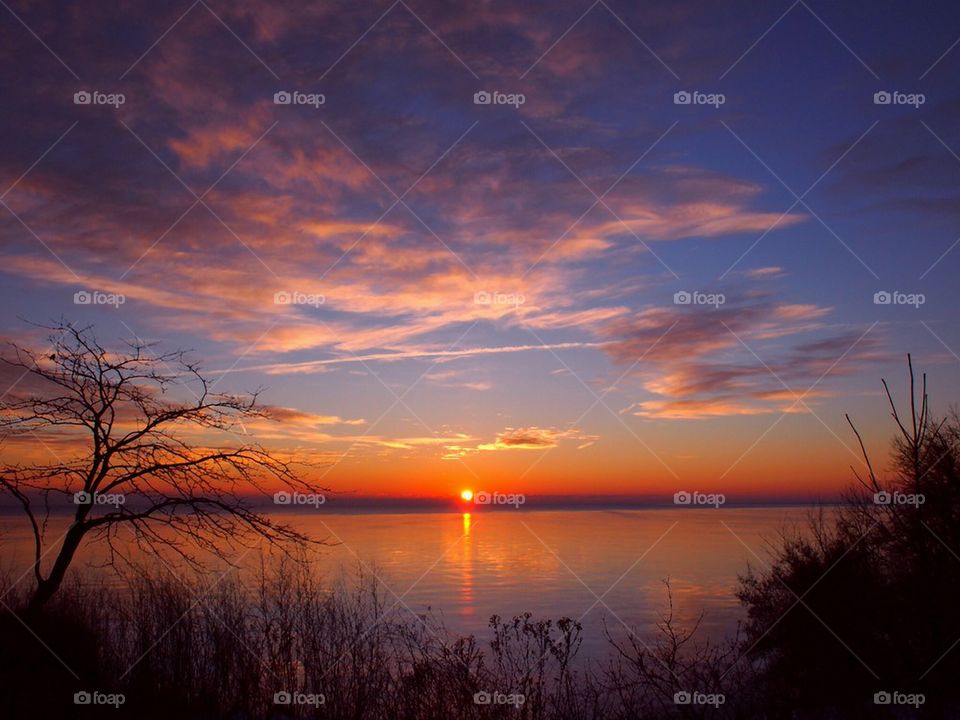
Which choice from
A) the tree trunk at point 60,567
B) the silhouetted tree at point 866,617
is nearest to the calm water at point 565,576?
the silhouetted tree at point 866,617

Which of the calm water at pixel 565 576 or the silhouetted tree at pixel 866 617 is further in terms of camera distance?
the calm water at pixel 565 576

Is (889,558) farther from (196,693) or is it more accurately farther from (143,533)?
(143,533)

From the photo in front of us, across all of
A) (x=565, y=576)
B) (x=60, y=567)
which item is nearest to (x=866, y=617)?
(x=60, y=567)

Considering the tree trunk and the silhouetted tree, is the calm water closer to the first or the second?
the silhouetted tree

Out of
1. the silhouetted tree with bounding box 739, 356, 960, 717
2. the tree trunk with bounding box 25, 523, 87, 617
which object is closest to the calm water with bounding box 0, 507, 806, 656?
the silhouetted tree with bounding box 739, 356, 960, 717

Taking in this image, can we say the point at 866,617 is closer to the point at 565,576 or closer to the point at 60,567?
the point at 60,567

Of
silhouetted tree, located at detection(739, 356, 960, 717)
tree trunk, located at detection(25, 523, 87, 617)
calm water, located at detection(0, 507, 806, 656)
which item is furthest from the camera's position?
calm water, located at detection(0, 507, 806, 656)

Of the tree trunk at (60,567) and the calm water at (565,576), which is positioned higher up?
the tree trunk at (60,567)

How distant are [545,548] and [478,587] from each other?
1350 inches

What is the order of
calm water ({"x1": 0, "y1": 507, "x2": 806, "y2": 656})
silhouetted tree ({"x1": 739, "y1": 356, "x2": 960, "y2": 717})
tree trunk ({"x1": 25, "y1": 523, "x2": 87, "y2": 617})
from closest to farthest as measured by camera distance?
tree trunk ({"x1": 25, "y1": 523, "x2": 87, "y2": 617})
silhouetted tree ({"x1": 739, "y1": 356, "x2": 960, "y2": 717})
calm water ({"x1": 0, "y1": 507, "x2": 806, "y2": 656})

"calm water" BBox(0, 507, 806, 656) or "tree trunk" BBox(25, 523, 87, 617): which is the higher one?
"tree trunk" BBox(25, 523, 87, 617)

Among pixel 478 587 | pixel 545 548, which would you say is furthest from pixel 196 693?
pixel 545 548

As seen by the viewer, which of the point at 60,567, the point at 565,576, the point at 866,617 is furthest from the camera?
the point at 565,576

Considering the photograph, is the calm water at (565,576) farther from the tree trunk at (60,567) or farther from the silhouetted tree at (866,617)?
the tree trunk at (60,567)
